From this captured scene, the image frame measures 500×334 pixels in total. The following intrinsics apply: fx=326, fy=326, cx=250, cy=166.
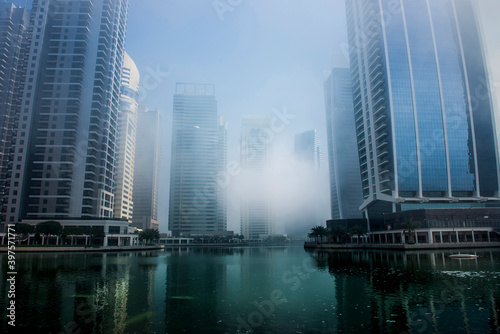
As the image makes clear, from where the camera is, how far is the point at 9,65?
17475 centimetres

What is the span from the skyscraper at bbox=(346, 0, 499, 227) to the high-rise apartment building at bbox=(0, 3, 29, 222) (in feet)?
592

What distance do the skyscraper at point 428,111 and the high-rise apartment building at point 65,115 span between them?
12993 centimetres

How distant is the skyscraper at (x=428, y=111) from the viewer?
145000 mm

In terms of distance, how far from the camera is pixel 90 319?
1029 inches

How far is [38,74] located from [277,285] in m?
154

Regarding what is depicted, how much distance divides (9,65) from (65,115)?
64.9 m

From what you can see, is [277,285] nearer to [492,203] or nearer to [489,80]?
[492,203]

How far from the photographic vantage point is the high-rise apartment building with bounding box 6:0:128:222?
13888 centimetres

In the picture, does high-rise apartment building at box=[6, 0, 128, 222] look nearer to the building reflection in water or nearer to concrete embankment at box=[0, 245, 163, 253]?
concrete embankment at box=[0, 245, 163, 253]

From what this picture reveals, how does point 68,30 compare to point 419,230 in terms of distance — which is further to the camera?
point 68,30

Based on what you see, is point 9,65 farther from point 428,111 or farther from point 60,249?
point 428,111

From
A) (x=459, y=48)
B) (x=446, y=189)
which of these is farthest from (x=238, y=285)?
(x=459, y=48)
